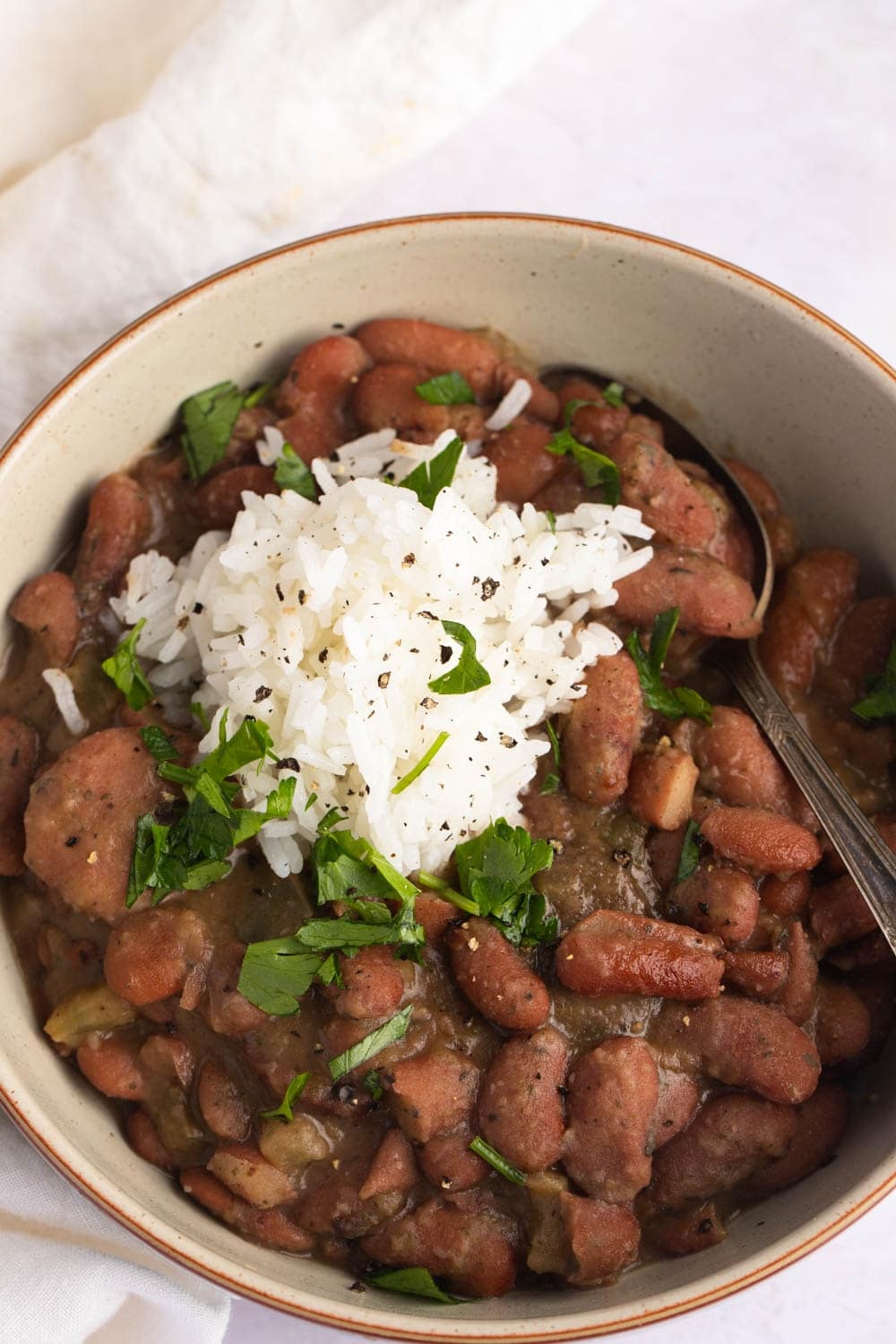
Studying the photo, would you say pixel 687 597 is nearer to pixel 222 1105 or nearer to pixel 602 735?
pixel 602 735

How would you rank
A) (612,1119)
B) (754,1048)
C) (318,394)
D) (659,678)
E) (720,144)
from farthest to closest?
(720,144) < (318,394) < (659,678) < (754,1048) < (612,1119)

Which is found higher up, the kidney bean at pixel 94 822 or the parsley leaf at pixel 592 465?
the kidney bean at pixel 94 822

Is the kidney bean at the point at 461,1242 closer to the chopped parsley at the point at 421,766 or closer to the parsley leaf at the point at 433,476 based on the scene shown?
the chopped parsley at the point at 421,766

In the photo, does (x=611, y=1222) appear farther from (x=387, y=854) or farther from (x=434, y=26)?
(x=434, y=26)

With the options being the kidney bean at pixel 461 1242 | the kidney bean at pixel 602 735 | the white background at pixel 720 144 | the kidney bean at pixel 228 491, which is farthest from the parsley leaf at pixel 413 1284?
the white background at pixel 720 144

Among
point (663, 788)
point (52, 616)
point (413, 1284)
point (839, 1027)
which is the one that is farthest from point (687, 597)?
point (413, 1284)

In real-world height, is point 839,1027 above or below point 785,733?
below
